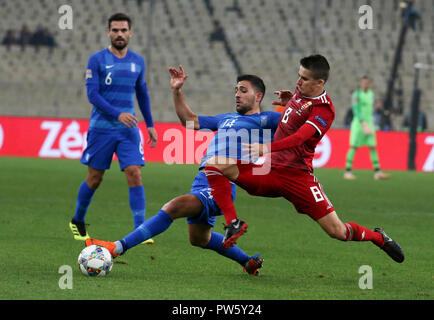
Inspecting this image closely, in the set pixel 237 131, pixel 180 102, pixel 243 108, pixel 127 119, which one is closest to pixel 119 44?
pixel 127 119

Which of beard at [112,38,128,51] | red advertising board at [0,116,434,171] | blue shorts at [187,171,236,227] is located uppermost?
beard at [112,38,128,51]

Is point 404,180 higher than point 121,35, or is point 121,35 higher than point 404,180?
point 121,35

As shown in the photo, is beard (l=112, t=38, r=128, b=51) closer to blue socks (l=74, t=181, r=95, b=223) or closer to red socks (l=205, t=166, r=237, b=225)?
blue socks (l=74, t=181, r=95, b=223)

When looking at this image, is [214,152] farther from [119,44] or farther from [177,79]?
[119,44]

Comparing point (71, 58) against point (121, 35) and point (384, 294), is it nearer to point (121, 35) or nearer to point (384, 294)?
point (121, 35)

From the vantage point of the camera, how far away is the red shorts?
6074mm

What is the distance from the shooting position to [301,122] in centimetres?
622

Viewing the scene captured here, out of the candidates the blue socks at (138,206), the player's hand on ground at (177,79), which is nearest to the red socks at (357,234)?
the player's hand on ground at (177,79)

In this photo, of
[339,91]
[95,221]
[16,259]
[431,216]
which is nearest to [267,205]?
[431,216]

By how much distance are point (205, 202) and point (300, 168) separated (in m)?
0.77

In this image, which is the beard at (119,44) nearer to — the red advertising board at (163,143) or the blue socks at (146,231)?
the blue socks at (146,231)

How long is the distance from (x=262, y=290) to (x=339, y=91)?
21785 millimetres

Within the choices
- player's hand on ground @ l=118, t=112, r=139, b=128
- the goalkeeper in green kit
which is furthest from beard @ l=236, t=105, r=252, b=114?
the goalkeeper in green kit

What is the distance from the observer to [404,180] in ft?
56.8
